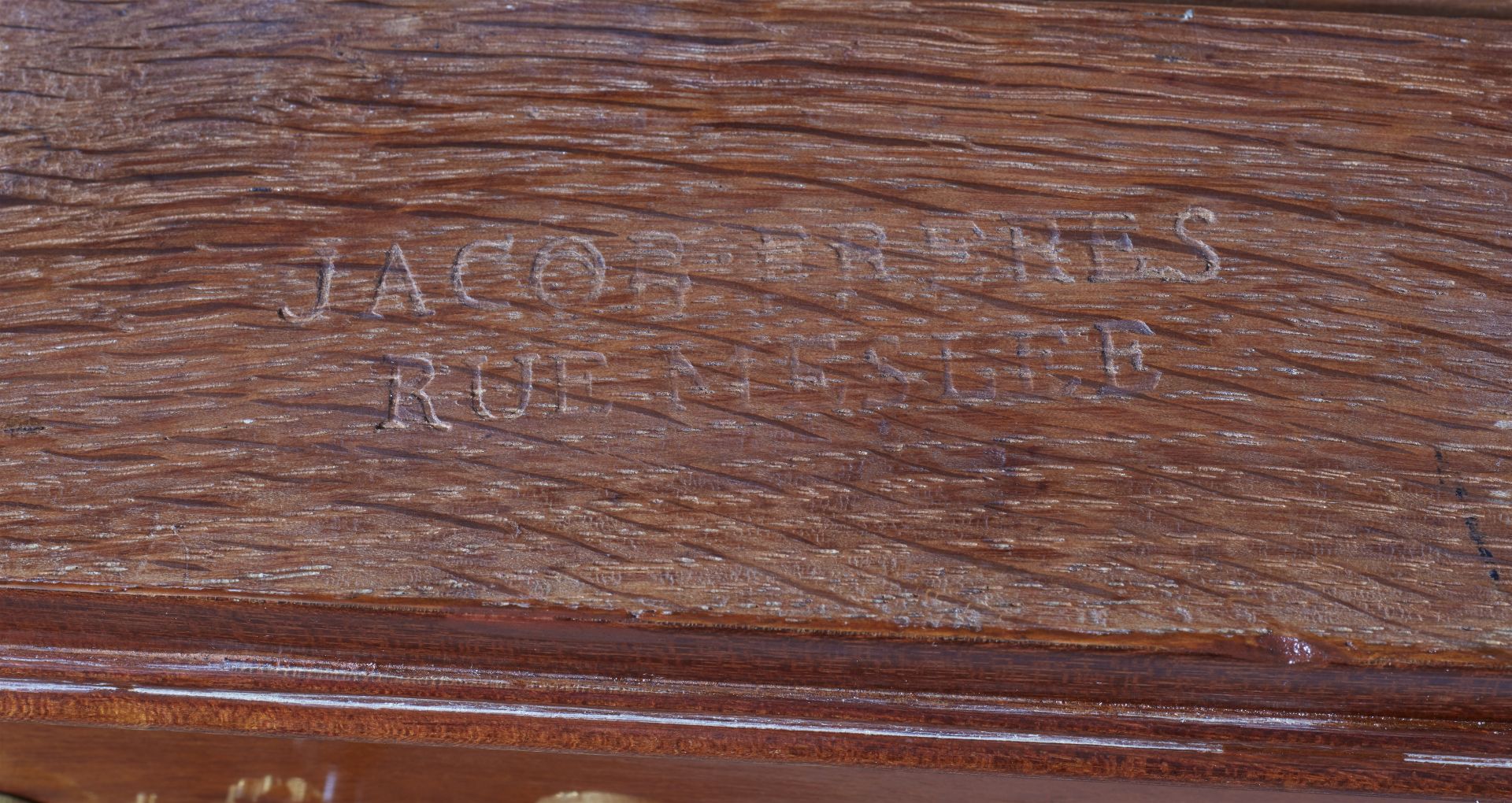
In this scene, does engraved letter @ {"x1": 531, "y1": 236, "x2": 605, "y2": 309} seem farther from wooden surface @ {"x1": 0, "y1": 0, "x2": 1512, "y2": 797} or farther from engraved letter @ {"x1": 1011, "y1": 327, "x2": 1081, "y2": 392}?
engraved letter @ {"x1": 1011, "y1": 327, "x2": 1081, "y2": 392}

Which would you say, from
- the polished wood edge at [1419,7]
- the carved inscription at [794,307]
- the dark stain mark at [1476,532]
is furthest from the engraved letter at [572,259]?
the dark stain mark at [1476,532]

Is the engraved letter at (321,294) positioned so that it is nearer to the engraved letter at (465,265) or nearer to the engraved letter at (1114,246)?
the engraved letter at (465,265)

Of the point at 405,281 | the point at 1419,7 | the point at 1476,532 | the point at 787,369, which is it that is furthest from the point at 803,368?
the point at 1419,7

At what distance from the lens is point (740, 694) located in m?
0.58

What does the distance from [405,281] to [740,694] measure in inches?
12.7

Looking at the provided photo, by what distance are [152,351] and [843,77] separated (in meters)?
0.46

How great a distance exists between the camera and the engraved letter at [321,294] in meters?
0.58

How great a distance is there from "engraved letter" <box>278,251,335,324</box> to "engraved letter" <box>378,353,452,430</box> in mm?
53

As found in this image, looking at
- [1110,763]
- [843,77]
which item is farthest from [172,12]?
[1110,763]

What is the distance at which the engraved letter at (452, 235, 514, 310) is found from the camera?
23.0 inches

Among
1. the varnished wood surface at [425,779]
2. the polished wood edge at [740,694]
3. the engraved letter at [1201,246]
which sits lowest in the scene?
the varnished wood surface at [425,779]

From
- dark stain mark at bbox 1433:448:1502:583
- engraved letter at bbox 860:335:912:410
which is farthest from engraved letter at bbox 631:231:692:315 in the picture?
dark stain mark at bbox 1433:448:1502:583

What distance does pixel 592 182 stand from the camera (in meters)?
0.61

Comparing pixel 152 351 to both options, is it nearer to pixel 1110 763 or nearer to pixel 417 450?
pixel 417 450
